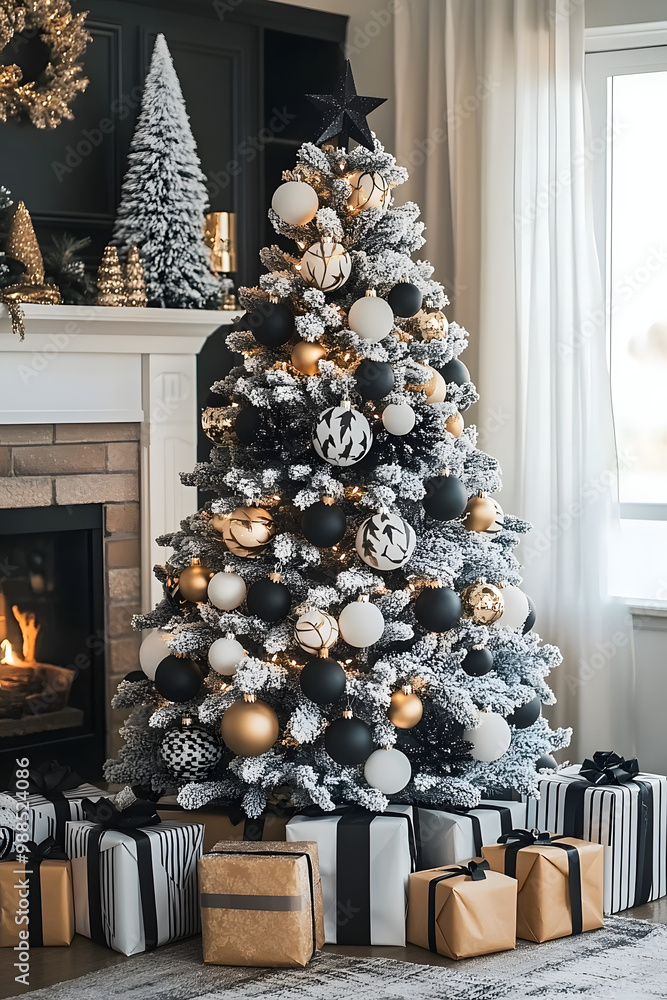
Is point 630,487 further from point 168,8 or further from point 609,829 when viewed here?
point 168,8

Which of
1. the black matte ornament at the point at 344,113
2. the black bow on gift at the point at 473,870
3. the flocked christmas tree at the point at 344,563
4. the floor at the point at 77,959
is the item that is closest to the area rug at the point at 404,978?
the floor at the point at 77,959

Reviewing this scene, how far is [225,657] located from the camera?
233 centimetres

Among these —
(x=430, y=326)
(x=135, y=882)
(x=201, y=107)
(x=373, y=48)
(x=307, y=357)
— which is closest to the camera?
(x=135, y=882)

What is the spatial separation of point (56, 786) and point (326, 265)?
1315mm

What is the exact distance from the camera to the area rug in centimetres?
202

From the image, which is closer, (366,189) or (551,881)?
(551,881)

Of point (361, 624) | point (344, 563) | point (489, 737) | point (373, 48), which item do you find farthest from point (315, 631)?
point (373, 48)

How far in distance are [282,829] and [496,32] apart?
2572mm

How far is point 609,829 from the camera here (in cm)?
241

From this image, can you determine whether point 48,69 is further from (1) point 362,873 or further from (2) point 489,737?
(1) point 362,873

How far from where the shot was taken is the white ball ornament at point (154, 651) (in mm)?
2514

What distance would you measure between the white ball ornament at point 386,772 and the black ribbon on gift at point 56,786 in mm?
693

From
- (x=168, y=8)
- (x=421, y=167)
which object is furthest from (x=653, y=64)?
(x=168, y=8)

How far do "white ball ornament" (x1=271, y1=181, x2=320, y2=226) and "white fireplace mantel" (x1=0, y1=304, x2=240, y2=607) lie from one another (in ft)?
3.35
